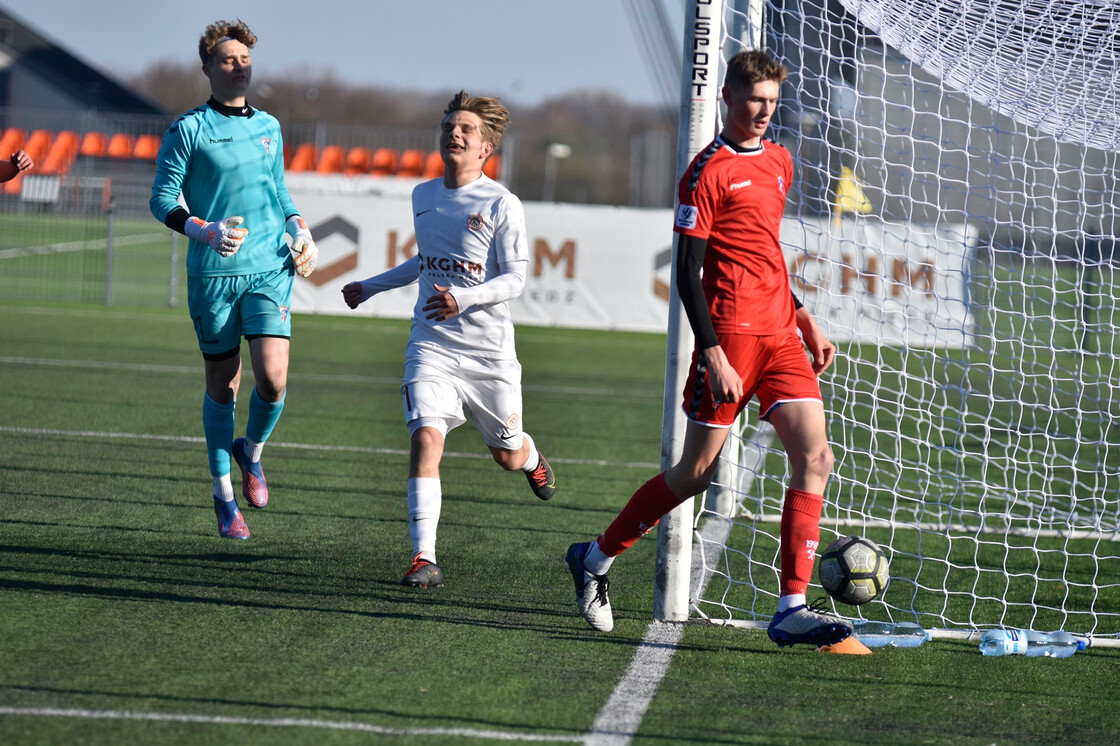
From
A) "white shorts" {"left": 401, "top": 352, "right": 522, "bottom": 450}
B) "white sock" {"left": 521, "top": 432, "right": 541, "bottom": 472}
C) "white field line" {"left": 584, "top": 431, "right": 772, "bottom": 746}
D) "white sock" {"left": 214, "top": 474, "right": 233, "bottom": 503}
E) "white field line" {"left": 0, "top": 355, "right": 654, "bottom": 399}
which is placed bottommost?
"white field line" {"left": 584, "top": 431, "right": 772, "bottom": 746}

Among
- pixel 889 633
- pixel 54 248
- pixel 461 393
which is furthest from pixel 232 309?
pixel 54 248

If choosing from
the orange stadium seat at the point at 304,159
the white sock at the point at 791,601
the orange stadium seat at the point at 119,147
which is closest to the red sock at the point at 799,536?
the white sock at the point at 791,601

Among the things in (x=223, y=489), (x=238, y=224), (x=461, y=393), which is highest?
(x=238, y=224)

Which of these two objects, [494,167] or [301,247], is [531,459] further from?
[494,167]

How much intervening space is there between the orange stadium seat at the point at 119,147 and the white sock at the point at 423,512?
25441 mm

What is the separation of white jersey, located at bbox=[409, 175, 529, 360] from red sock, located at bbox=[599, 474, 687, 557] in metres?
0.97

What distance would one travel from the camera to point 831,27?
20.9 feet

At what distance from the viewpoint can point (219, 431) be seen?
18.9 ft

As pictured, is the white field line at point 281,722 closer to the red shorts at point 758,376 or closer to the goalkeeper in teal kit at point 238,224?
the red shorts at point 758,376

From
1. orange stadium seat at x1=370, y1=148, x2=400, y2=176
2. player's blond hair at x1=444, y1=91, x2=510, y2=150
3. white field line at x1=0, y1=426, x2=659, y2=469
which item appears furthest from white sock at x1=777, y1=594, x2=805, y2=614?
orange stadium seat at x1=370, y1=148, x2=400, y2=176

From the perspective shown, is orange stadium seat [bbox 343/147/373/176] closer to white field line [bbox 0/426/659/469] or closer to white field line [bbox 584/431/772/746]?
white field line [bbox 0/426/659/469]

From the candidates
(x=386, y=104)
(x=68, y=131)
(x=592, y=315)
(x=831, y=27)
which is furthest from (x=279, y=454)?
(x=386, y=104)

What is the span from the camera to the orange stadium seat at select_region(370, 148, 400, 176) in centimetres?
2923

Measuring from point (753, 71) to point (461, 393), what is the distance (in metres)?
1.85
